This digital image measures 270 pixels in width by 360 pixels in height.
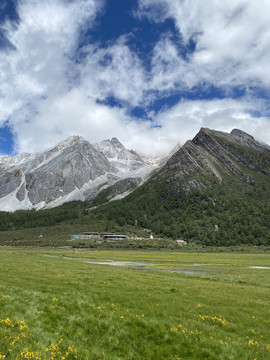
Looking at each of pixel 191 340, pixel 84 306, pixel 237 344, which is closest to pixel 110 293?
pixel 84 306

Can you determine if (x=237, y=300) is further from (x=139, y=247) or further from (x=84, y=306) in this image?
(x=139, y=247)

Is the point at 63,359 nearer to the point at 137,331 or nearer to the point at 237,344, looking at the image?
the point at 137,331

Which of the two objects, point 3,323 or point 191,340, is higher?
point 3,323

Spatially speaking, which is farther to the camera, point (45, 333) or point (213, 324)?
point (213, 324)

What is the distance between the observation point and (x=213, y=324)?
651 inches

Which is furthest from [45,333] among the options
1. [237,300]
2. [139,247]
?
[139,247]

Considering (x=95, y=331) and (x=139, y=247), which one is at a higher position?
(x=95, y=331)

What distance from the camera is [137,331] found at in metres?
14.5

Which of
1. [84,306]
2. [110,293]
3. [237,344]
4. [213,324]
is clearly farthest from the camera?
[110,293]

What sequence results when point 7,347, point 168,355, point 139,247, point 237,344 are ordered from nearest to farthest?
point 7,347
point 168,355
point 237,344
point 139,247

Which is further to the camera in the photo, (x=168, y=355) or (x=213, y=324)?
(x=213, y=324)

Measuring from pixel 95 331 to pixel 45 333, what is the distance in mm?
2675

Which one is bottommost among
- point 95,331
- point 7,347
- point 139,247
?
point 139,247

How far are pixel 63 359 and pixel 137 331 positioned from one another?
5038 mm
